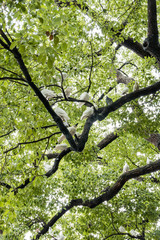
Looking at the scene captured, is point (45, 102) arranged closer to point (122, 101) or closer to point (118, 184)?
point (122, 101)

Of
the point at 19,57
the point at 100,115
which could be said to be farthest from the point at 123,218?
the point at 19,57

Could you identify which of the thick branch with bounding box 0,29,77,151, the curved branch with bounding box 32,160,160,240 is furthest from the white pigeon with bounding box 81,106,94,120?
the curved branch with bounding box 32,160,160,240

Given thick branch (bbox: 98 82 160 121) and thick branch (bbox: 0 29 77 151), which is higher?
thick branch (bbox: 98 82 160 121)

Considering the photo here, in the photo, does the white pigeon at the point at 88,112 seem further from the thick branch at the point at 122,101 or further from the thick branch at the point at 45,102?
the thick branch at the point at 45,102

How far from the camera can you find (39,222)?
5789 mm

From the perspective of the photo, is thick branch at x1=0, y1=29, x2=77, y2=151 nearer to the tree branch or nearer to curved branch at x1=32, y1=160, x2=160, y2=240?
curved branch at x1=32, y1=160, x2=160, y2=240

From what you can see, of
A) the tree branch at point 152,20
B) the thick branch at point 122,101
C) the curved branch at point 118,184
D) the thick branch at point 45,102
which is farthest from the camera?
the curved branch at point 118,184

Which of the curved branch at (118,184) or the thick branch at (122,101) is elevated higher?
the thick branch at (122,101)

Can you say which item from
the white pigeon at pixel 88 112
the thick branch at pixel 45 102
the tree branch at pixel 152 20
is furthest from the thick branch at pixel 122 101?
the tree branch at pixel 152 20

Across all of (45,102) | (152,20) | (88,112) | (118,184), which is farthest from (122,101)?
(118,184)

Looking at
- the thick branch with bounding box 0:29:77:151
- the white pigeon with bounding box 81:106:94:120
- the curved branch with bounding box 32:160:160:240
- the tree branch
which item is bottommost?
the curved branch with bounding box 32:160:160:240

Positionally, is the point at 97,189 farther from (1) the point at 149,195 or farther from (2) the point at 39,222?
(2) the point at 39,222

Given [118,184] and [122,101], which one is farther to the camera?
[118,184]

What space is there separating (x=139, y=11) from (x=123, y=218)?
5640 mm
